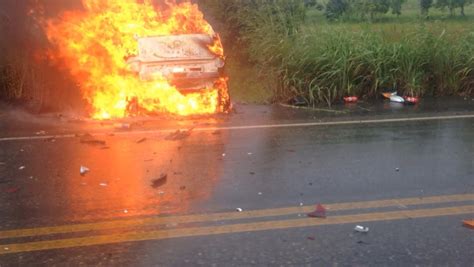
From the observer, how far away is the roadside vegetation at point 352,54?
10.2 metres

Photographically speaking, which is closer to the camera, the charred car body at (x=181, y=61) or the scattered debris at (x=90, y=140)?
the scattered debris at (x=90, y=140)

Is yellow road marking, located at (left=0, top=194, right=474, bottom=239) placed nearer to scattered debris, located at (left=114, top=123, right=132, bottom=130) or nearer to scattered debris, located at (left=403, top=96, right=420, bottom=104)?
scattered debris, located at (left=114, top=123, right=132, bottom=130)

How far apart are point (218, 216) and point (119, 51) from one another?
5295mm

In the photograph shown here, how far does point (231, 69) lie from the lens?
1370 centimetres

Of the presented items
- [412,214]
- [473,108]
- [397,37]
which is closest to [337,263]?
[412,214]

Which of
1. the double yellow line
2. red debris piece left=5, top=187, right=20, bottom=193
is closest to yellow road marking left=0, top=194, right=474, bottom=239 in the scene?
the double yellow line

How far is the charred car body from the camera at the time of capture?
8.86 meters

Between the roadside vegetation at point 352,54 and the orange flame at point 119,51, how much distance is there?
160 centimetres

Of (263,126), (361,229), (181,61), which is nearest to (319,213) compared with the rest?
(361,229)

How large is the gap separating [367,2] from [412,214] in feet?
29.5

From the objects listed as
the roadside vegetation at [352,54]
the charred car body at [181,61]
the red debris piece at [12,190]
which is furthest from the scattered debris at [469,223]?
the roadside vegetation at [352,54]

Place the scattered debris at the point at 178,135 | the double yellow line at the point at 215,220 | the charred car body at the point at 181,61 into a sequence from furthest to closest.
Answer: the charred car body at the point at 181,61, the scattered debris at the point at 178,135, the double yellow line at the point at 215,220

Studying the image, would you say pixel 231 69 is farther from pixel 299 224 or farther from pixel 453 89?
pixel 299 224

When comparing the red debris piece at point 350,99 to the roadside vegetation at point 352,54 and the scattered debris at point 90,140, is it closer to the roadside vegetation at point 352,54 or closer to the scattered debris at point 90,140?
the roadside vegetation at point 352,54
